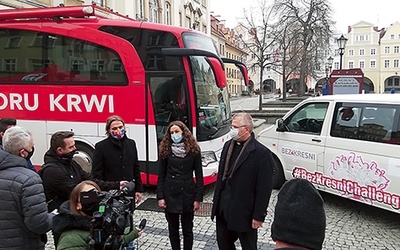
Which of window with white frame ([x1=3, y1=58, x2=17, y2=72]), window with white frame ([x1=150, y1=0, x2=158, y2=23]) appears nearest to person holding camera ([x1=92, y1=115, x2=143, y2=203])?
window with white frame ([x1=3, y1=58, x2=17, y2=72])

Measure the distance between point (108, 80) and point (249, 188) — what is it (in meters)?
4.72

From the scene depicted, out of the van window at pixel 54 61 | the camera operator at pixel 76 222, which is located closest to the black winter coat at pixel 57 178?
the camera operator at pixel 76 222

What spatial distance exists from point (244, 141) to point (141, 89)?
3913 millimetres

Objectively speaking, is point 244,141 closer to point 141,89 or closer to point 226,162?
point 226,162

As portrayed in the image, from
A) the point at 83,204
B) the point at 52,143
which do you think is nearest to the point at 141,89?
the point at 52,143

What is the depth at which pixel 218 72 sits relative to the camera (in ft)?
23.0

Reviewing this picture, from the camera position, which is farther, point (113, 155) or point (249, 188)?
point (113, 155)

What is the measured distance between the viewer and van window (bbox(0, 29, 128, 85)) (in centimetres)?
734

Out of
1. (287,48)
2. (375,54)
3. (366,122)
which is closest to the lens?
(366,122)

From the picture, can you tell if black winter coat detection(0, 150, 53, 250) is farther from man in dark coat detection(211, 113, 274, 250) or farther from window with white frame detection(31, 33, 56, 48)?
window with white frame detection(31, 33, 56, 48)

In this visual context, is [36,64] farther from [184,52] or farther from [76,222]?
[76,222]

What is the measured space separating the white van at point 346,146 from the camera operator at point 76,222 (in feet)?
13.8

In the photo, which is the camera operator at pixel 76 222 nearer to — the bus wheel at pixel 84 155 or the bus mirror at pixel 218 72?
the bus mirror at pixel 218 72

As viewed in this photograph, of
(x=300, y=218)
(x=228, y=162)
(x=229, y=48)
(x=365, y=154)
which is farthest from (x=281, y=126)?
(x=229, y=48)
